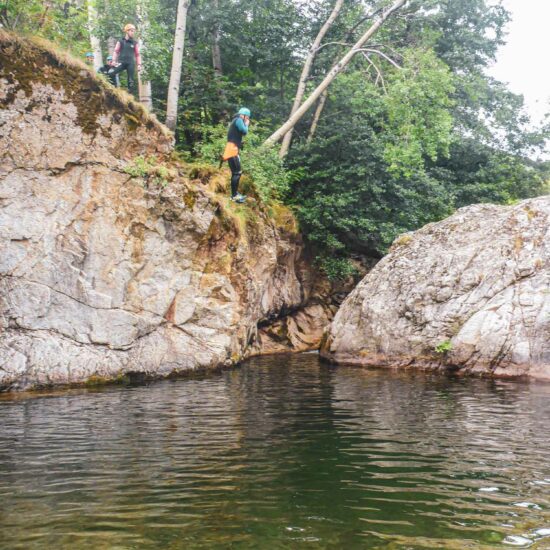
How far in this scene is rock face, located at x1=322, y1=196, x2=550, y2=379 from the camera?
1495cm

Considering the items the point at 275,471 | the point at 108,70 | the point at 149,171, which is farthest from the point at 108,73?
the point at 275,471

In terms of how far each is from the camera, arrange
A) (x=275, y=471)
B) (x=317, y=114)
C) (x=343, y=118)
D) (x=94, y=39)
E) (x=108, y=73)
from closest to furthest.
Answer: (x=275, y=471) < (x=108, y=73) < (x=94, y=39) < (x=343, y=118) < (x=317, y=114)

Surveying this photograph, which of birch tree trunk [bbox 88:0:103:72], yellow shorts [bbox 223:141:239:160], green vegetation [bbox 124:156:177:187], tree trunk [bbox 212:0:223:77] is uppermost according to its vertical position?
tree trunk [bbox 212:0:223:77]

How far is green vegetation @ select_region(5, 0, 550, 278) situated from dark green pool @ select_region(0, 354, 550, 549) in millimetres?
11097

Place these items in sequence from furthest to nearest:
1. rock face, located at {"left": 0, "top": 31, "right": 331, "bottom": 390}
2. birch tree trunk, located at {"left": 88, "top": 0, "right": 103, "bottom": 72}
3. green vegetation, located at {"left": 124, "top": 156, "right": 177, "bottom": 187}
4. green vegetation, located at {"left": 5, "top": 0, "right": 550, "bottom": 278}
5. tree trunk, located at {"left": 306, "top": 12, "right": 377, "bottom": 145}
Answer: tree trunk, located at {"left": 306, "top": 12, "right": 377, "bottom": 145} → green vegetation, located at {"left": 5, "top": 0, "right": 550, "bottom": 278} → birch tree trunk, located at {"left": 88, "top": 0, "right": 103, "bottom": 72} → green vegetation, located at {"left": 124, "top": 156, "right": 177, "bottom": 187} → rock face, located at {"left": 0, "top": 31, "right": 331, "bottom": 390}

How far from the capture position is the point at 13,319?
1294 centimetres

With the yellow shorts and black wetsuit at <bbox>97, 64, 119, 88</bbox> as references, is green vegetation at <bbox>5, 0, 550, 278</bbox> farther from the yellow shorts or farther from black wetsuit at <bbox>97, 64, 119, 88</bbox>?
the yellow shorts

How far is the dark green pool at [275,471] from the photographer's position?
4410 mm

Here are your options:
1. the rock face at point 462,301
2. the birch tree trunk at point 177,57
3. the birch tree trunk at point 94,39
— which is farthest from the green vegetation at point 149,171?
the rock face at point 462,301

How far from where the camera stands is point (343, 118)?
25.0m

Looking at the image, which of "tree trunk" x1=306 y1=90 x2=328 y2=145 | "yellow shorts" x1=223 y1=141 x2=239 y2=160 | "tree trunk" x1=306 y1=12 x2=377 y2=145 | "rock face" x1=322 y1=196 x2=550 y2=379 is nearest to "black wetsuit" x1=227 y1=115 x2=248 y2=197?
"yellow shorts" x1=223 y1=141 x2=239 y2=160

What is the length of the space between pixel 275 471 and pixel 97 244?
1003 cm

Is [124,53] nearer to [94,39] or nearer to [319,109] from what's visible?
[94,39]

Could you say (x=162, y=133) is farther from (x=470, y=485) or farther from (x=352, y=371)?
(x=470, y=485)
